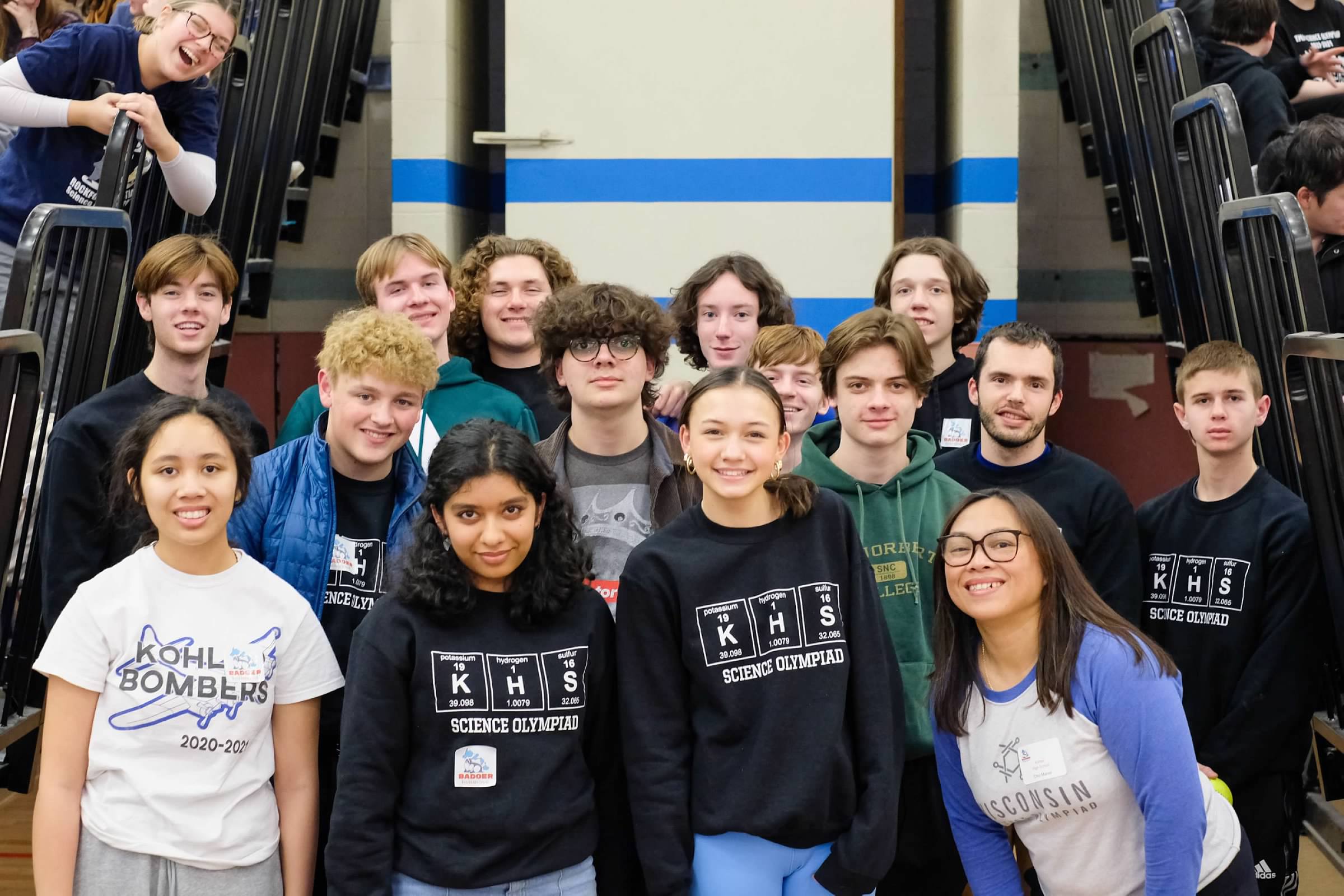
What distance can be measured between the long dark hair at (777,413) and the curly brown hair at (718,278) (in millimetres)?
824

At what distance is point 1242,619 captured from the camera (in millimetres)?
2518

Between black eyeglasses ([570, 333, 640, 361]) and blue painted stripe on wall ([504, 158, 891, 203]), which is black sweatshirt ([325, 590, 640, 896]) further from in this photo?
blue painted stripe on wall ([504, 158, 891, 203])

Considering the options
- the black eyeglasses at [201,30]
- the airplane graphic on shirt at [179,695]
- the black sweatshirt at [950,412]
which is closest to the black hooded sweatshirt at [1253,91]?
the black sweatshirt at [950,412]

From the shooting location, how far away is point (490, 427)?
6.86ft

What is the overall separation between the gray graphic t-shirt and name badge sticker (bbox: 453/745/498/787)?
1.23 ft

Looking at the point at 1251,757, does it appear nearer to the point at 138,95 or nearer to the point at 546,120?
the point at 138,95

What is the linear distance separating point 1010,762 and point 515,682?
0.76 m

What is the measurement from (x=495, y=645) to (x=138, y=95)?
1719mm

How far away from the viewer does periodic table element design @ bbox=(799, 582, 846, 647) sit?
2.02m

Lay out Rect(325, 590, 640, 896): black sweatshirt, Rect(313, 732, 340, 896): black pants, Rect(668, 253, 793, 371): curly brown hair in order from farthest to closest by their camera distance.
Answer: Rect(668, 253, 793, 371): curly brown hair → Rect(313, 732, 340, 896): black pants → Rect(325, 590, 640, 896): black sweatshirt

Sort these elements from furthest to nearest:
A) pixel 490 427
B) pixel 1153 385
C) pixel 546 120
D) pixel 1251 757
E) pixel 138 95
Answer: pixel 1153 385 < pixel 546 120 < pixel 138 95 < pixel 1251 757 < pixel 490 427

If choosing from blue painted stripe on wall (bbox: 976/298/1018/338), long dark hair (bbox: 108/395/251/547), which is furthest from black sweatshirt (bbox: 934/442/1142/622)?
blue painted stripe on wall (bbox: 976/298/1018/338)

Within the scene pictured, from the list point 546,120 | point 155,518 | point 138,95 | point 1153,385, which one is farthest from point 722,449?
point 1153,385

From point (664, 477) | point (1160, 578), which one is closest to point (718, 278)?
point (664, 477)
